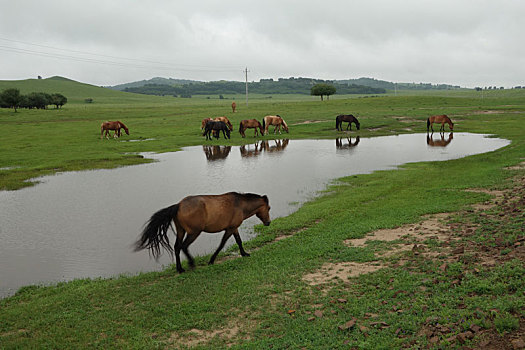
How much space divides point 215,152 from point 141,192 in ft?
39.7

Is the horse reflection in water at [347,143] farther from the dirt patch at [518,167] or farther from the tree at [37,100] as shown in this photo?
the tree at [37,100]

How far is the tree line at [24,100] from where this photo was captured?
7656 centimetres

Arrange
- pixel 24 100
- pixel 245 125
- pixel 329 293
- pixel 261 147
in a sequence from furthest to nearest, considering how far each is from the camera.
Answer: pixel 24 100
pixel 245 125
pixel 261 147
pixel 329 293

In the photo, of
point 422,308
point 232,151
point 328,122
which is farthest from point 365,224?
point 328,122

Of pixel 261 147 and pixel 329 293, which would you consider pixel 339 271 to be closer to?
pixel 329 293

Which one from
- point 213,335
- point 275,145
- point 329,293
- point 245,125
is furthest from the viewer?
point 245,125

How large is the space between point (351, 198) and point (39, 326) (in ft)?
34.4

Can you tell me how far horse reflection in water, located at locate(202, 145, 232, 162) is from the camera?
1027 inches

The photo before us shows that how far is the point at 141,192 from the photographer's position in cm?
1675

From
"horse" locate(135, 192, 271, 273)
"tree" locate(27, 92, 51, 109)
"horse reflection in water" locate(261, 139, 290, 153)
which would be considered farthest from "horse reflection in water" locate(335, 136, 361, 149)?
"tree" locate(27, 92, 51, 109)

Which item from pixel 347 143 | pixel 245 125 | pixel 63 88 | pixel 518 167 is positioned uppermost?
pixel 63 88

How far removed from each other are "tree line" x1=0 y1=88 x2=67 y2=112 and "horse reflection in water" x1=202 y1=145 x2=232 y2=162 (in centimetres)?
6392

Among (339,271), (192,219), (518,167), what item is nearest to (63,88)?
(518,167)

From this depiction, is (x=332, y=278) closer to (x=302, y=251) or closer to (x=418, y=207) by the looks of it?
(x=302, y=251)
